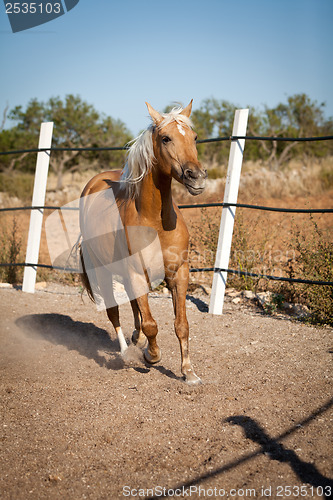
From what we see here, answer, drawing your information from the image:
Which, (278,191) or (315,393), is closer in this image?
(315,393)

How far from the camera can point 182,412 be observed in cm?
285

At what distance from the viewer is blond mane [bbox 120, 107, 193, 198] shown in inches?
120

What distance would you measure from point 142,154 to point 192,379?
5.63 ft

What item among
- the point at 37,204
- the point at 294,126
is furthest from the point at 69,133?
the point at 37,204

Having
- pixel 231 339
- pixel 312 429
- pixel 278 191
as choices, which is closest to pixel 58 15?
pixel 231 339

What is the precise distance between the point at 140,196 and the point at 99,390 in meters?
1.50

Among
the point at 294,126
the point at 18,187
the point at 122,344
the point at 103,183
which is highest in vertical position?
the point at 294,126

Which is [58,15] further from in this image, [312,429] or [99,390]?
[312,429]

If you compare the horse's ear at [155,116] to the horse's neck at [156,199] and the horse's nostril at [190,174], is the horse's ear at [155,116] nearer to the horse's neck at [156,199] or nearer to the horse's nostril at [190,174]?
the horse's neck at [156,199]

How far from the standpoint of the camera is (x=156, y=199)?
3182mm

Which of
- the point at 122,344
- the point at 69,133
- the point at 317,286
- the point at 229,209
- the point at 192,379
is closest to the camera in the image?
the point at 192,379

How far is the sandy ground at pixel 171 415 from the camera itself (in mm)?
2129

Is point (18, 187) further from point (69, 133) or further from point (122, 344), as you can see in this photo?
point (122, 344)

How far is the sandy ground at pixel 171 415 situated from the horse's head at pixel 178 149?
147 centimetres
